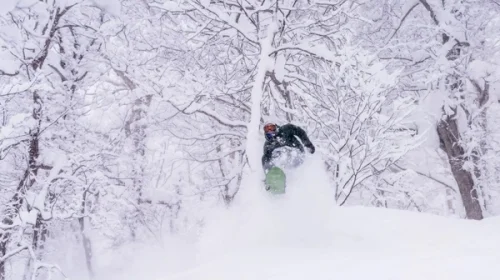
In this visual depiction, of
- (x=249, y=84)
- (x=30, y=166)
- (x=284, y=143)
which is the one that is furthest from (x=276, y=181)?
(x=30, y=166)

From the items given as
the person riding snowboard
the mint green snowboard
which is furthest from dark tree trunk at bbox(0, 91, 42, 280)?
the mint green snowboard

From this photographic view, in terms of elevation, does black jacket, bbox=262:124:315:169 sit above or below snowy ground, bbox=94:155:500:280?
above

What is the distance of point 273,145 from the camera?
545cm

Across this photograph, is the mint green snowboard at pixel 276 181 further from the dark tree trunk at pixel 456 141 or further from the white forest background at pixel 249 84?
the dark tree trunk at pixel 456 141

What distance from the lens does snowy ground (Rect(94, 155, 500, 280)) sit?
271 cm

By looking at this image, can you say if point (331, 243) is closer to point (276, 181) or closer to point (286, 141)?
point (276, 181)

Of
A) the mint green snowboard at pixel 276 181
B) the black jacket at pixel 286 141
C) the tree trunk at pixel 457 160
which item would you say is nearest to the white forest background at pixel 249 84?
the tree trunk at pixel 457 160

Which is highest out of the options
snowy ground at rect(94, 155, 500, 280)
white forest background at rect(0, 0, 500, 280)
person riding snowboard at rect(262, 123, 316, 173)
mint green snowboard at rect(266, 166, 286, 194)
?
white forest background at rect(0, 0, 500, 280)

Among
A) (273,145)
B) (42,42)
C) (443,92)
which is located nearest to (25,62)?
(42,42)

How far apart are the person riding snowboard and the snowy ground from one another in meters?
0.28

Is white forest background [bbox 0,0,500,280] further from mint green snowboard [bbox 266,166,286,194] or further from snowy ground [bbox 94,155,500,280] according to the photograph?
snowy ground [bbox 94,155,500,280]

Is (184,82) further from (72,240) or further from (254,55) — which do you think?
(72,240)

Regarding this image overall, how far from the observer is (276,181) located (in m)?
4.82

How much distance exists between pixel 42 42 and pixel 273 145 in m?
4.90
